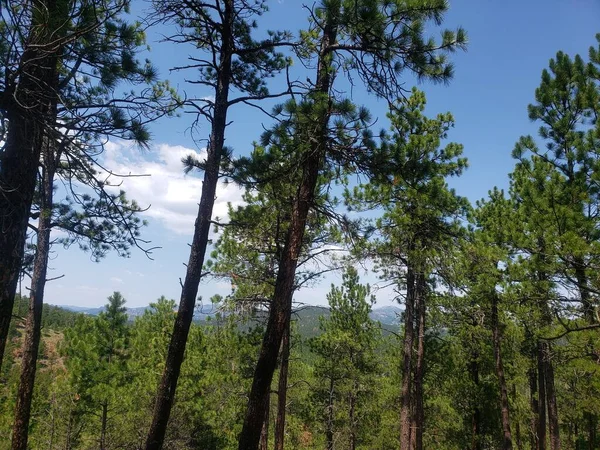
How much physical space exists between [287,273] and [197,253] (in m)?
1.41

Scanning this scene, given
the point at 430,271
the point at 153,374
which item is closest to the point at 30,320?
the point at 153,374

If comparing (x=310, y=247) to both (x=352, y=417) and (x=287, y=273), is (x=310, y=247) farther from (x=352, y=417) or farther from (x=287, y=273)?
(x=352, y=417)

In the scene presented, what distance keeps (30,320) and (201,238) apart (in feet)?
15.7

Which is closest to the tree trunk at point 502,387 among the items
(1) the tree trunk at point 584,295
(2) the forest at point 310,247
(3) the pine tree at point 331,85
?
(2) the forest at point 310,247

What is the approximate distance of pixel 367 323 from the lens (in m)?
16.5

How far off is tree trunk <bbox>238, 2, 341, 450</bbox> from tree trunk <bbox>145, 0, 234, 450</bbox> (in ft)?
3.65

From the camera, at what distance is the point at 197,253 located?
204 inches

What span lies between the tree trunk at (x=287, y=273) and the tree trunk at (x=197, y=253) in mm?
1113

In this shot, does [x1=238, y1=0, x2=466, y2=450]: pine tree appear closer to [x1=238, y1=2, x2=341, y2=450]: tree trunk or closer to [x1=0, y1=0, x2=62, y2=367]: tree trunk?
[x1=238, y1=2, x2=341, y2=450]: tree trunk

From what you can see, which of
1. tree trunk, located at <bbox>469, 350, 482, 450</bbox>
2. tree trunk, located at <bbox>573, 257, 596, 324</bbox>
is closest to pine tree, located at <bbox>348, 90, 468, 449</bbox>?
tree trunk, located at <bbox>573, 257, 596, 324</bbox>

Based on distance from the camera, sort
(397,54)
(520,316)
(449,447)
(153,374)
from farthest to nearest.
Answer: (449,447) < (153,374) < (520,316) < (397,54)

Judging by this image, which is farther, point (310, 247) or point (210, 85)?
point (310, 247)

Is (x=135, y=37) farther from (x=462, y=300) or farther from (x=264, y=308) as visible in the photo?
(x=462, y=300)

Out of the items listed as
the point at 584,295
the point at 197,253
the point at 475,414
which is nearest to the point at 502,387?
the point at 475,414
